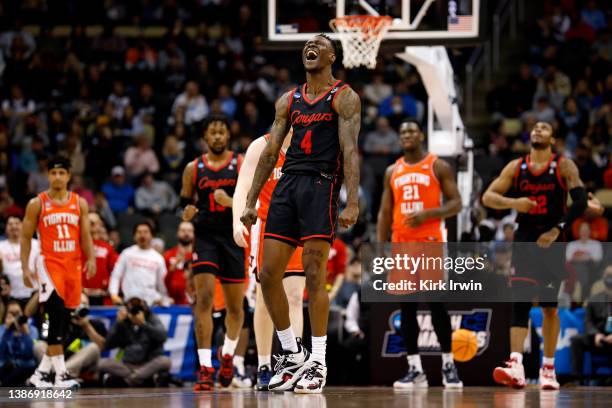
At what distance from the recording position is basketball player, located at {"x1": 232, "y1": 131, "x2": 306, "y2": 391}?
8930 mm

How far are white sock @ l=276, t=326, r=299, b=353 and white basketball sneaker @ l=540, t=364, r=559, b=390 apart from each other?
3.05 metres

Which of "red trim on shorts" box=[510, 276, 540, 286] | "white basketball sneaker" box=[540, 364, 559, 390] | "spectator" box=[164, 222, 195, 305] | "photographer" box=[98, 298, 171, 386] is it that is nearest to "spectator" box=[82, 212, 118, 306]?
"spectator" box=[164, 222, 195, 305]

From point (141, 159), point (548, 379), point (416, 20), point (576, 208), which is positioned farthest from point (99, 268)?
point (576, 208)

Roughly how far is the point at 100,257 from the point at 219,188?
4.87 metres

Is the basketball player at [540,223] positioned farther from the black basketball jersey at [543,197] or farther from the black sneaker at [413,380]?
the black sneaker at [413,380]

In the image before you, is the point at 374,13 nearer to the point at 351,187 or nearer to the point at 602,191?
the point at 351,187

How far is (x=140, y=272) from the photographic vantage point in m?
14.1

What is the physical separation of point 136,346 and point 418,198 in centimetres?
419

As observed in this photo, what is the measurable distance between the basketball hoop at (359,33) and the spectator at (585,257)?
12.3 ft

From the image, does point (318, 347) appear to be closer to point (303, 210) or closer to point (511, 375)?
point (303, 210)

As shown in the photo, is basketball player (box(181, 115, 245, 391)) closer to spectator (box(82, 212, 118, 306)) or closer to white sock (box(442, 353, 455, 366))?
white sock (box(442, 353, 455, 366))

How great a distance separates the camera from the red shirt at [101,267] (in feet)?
48.3

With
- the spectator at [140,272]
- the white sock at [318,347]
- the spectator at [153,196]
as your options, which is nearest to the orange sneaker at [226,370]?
the white sock at [318,347]

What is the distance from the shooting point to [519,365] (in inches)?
394
